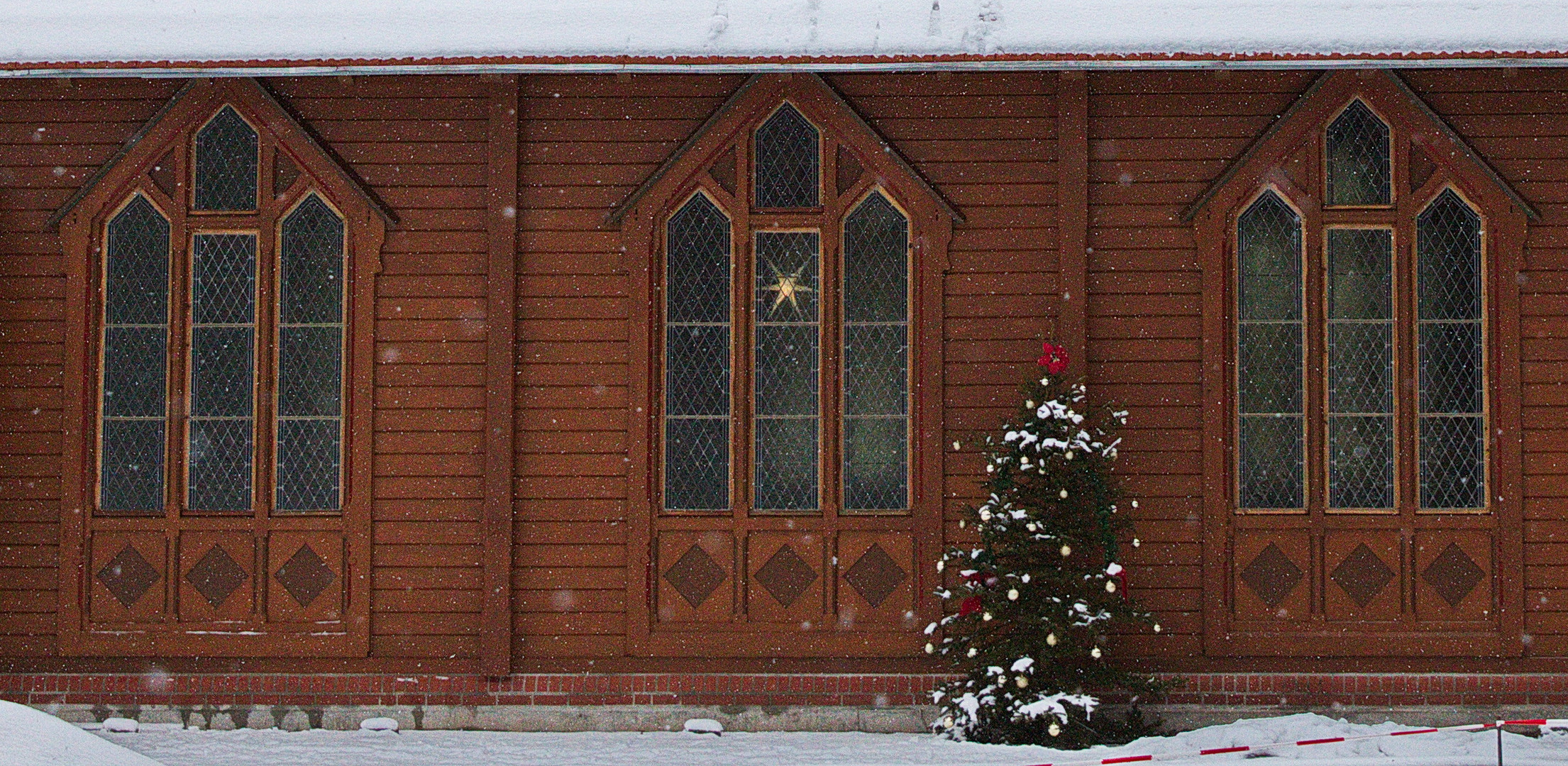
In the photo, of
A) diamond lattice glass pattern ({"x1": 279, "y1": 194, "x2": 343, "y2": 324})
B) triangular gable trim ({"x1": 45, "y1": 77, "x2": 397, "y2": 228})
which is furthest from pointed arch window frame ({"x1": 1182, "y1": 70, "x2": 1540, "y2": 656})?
diamond lattice glass pattern ({"x1": 279, "y1": 194, "x2": 343, "y2": 324})

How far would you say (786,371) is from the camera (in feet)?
29.4

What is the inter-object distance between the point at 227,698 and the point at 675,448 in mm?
3142

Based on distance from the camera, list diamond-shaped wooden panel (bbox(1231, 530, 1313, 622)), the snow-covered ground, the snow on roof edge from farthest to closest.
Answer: diamond-shaped wooden panel (bbox(1231, 530, 1313, 622)) → the snow on roof edge → the snow-covered ground

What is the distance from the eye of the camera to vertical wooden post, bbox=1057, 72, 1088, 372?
874 centimetres

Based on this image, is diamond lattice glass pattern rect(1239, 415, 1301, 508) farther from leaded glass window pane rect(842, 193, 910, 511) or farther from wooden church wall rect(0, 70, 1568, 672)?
leaded glass window pane rect(842, 193, 910, 511)

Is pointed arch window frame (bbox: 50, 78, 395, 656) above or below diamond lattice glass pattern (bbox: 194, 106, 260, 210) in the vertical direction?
below

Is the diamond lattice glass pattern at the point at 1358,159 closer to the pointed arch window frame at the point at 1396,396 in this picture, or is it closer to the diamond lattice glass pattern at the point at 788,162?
the pointed arch window frame at the point at 1396,396

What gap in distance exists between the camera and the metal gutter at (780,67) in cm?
802

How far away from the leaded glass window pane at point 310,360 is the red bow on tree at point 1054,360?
14.2 ft

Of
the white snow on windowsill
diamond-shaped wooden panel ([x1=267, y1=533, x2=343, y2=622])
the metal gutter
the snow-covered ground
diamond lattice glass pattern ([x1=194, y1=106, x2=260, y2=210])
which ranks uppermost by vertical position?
the white snow on windowsill

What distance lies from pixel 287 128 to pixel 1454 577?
7.75 meters

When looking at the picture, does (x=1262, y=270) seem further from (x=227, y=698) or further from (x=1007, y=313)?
(x=227, y=698)

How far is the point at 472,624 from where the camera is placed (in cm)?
884

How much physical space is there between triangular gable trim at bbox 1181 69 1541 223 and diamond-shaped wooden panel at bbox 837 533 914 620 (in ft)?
8.93
